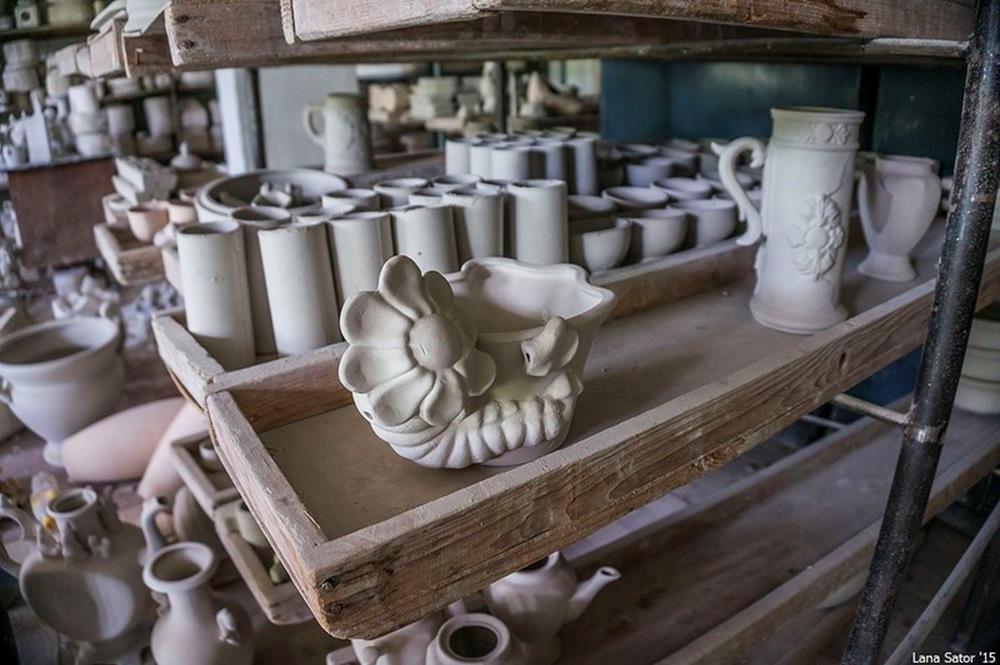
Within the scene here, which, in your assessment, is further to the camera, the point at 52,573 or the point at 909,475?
the point at 52,573

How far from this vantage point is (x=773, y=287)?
3.56 feet

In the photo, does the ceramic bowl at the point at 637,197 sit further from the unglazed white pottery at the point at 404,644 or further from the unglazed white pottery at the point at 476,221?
the unglazed white pottery at the point at 404,644

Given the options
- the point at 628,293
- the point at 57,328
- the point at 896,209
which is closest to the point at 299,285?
the point at 628,293

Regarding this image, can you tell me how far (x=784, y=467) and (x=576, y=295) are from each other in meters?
0.98

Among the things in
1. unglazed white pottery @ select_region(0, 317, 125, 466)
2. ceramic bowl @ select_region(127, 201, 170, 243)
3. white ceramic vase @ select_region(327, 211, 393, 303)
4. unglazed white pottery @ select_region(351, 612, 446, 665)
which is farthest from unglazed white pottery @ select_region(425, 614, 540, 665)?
unglazed white pottery @ select_region(0, 317, 125, 466)

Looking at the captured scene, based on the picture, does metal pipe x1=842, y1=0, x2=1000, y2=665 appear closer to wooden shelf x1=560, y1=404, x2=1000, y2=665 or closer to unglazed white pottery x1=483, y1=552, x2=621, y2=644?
wooden shelf x1=560, y1=404, x2=1000, y2=665

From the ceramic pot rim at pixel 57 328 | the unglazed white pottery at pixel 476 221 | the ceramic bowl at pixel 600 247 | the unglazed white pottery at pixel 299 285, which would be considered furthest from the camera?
the ceramic pot rim at pixel 57 328

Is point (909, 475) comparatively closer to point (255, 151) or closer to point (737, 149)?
point (737, 149)

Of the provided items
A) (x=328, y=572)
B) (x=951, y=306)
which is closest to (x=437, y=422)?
(x=328, y=572)

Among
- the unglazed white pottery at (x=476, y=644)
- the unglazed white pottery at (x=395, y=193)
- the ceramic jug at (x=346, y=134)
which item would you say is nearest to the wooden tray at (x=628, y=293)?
the unglazed white pottery at (x=395, y=193)

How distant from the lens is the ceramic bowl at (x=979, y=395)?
160cm

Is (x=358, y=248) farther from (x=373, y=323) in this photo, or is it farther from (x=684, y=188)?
(x=684, y=188)

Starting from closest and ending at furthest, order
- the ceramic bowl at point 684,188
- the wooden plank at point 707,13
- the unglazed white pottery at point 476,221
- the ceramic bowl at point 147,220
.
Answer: the wooden plank at point 707,13 → the unglazed white pottery at point 476,221 → the ceramic bowl at point 684,188 → the ceramic bowl at point 147,220

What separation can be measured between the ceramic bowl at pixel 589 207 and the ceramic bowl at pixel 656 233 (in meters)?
0.05
